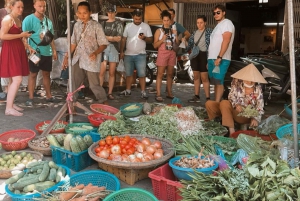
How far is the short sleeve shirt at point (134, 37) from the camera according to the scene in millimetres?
7164

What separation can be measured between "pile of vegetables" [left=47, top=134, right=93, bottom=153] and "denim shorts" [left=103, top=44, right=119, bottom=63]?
12.0 feet

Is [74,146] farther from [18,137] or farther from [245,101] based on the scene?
[245,101]

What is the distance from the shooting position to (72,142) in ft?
12.2

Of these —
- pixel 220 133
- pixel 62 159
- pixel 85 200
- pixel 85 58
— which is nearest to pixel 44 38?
pixel 85 58

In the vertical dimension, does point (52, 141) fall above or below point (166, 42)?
below

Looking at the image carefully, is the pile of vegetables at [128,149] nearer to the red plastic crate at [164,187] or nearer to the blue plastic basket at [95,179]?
the blue plastic basket at [95,179]

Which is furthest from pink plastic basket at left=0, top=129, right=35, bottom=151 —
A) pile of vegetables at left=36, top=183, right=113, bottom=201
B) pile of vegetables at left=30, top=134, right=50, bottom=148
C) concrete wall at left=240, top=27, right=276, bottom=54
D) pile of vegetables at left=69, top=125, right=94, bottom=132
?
concrete wall at left=240, top=27, right=276, bottom=54

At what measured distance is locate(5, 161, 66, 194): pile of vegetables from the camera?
2.96 meters

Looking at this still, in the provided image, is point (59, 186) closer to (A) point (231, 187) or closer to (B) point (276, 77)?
(A) point (231, 187)

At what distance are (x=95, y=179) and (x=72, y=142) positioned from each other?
0.65 meters

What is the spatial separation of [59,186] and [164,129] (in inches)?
70.4

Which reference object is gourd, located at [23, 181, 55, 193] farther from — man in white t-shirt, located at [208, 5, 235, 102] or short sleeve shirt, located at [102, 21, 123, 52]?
short sleeve shirt, located at [102, 21, 123, 52]

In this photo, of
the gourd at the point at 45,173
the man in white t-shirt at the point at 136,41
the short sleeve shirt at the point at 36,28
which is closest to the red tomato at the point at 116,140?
the gourd at the point at 45,173

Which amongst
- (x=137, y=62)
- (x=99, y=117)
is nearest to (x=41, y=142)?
(x=99, y=117)
